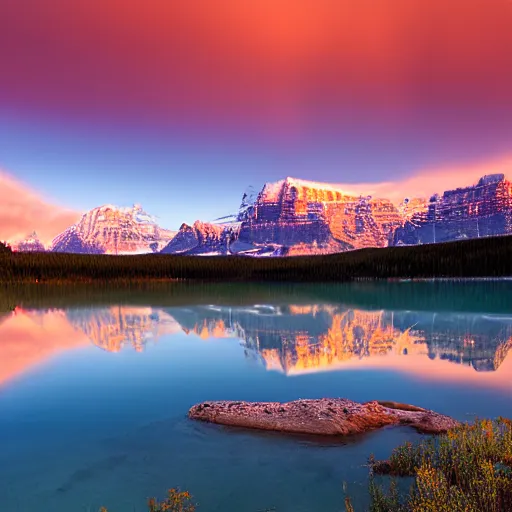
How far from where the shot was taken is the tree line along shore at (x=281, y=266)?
291ft

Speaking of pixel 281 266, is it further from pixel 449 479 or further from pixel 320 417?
pixel 449 479

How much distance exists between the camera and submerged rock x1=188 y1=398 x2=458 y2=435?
10859mm

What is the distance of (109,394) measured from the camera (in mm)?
15312

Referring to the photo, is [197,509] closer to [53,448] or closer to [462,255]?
[53,448]

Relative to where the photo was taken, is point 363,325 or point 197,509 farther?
point 363,325

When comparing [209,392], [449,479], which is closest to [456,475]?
[449,479]

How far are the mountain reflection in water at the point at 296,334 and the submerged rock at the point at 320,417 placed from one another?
5.67 meters

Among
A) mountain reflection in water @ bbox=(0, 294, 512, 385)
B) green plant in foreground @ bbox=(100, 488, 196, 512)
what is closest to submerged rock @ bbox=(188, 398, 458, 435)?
green plant in foreground @ bbox=(100, 488, 196, 512)

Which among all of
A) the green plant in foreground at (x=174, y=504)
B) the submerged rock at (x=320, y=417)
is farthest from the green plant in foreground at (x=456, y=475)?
the green plant in foreground at (x=174, y=504)

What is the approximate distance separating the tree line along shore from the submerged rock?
83.1m

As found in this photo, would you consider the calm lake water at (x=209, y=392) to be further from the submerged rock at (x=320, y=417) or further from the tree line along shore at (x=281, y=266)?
the tree line along shore at (x=281, y=266)

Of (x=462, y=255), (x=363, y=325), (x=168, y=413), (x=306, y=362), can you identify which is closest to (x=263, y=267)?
(x=462, y=255)

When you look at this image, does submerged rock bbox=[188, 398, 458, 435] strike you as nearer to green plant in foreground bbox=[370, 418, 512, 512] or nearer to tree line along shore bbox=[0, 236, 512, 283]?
green plant in foreground bbox=[370, 418, 512, 512]

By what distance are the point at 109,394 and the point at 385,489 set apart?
33.7 feet
